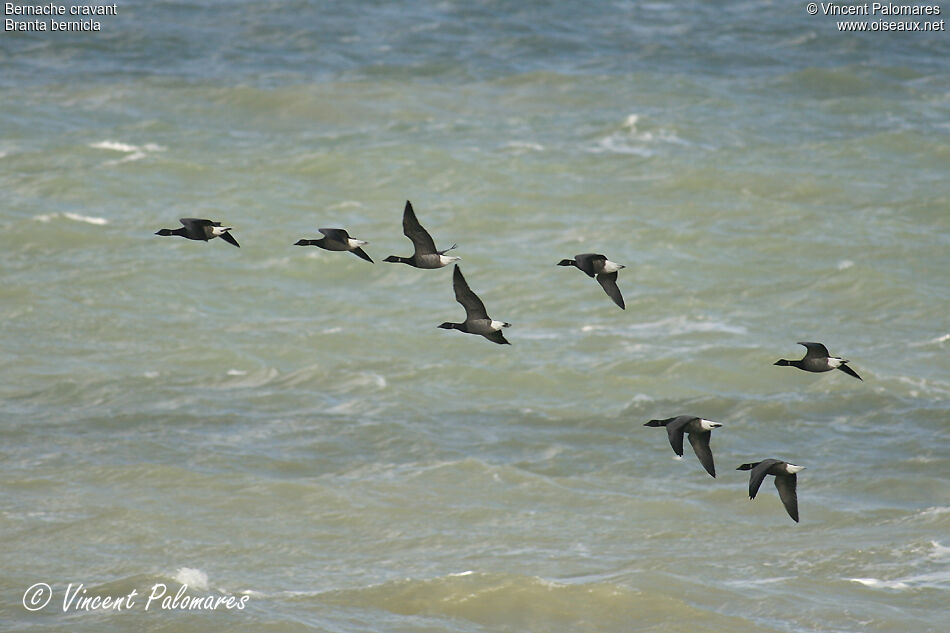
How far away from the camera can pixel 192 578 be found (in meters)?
21.8

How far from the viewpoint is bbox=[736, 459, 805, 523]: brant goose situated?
15.3 m

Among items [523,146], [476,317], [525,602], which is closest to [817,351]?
[476,317]

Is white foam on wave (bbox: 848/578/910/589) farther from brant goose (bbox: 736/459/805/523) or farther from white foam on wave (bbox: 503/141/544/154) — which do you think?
white foam on wave (bbox: 503/141/544/154)

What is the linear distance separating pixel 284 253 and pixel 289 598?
747 inches

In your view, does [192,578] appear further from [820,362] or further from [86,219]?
[86,219]

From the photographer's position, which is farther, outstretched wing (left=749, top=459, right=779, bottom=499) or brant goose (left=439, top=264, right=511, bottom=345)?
brant goose (left=439, top=264, right=511, bottom=345)

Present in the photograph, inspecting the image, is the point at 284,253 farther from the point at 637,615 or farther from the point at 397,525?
the point at 637,615

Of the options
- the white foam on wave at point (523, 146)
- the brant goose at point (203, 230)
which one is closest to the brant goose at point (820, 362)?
the brant goose at point (203, 230)

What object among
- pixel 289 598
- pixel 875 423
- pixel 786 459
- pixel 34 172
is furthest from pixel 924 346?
pixel 34 172

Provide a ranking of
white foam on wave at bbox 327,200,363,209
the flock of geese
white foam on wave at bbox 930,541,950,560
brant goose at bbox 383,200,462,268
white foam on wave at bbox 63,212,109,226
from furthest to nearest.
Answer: white foam on wave at bbox 327,200,363,209, white foam on wave at bbox 63,212,109,226, white foam on wave at bbox 930,541,950,560, brant goose at bbox 383,200,462,268, the flock of geese

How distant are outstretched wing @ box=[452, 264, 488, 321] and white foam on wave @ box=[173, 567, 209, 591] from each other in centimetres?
726

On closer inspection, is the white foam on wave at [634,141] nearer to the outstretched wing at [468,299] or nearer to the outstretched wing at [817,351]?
the outstretched wing at [817,351]

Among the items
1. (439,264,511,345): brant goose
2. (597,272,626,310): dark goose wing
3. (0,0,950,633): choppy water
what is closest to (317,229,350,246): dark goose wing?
(439,264,511,345): brant goose

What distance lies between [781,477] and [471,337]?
17850 mm
